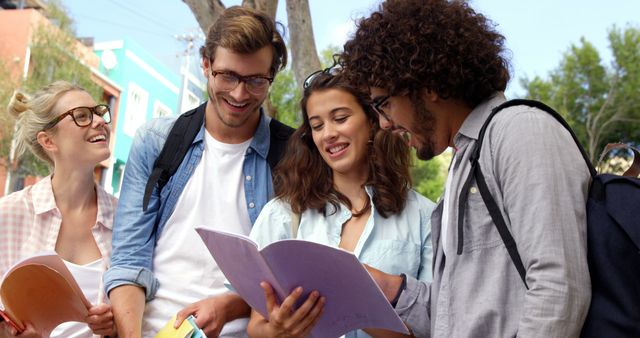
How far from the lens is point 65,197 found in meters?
3.48

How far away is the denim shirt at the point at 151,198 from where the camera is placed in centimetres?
289

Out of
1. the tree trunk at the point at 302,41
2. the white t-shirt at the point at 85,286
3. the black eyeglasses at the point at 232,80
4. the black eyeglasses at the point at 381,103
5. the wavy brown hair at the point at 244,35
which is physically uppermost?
the tree trunk at the point at 302,41

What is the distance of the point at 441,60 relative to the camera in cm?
210

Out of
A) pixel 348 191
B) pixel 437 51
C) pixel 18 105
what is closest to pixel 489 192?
pixel 437 51

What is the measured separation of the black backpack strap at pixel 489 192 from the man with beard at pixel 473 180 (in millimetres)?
11

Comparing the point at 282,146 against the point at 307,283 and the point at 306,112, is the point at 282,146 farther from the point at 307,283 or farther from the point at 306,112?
the point at 307,283

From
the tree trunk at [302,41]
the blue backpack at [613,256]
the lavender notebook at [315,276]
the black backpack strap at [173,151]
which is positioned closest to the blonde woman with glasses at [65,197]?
the black backpack strap at [173,151]

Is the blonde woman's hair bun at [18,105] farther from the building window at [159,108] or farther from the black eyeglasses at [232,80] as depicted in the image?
the building window at [159,108]

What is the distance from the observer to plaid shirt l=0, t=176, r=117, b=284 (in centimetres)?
319

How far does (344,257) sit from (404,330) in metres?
0.37

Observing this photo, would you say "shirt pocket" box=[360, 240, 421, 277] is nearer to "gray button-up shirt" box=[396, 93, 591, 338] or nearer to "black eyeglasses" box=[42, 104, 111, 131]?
"gray button-up shirt" box=[396, 93, 591, 338]

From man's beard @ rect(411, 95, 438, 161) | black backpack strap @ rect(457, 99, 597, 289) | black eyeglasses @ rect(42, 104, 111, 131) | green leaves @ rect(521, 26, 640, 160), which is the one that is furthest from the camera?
green leaves @ rect(521, 26, 640, 160)

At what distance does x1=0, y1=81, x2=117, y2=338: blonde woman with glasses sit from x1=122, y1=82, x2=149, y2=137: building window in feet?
79.9

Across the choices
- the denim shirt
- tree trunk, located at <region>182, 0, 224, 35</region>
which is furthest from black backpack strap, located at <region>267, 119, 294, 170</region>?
tree trunk, located at <region>182, 0, 224, 35</region>
